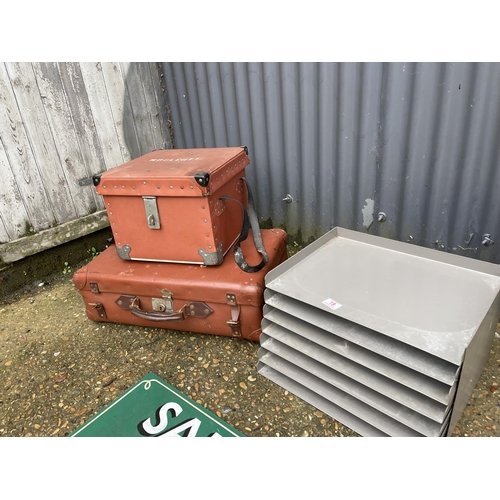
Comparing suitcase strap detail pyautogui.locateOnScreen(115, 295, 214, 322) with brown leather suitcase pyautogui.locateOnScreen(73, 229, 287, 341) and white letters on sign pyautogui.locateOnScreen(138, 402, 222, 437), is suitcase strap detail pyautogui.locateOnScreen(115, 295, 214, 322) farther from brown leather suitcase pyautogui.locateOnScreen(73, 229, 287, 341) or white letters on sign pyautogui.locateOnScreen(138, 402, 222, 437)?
white letters on sign pyautogui.locateOnScreen(138, 402, 222, 437)

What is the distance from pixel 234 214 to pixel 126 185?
59 cm

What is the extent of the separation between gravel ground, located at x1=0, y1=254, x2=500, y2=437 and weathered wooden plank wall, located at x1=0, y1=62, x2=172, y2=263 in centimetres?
69

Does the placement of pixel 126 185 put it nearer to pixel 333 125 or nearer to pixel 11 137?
pixel 11 137

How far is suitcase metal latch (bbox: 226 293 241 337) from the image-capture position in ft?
5.71

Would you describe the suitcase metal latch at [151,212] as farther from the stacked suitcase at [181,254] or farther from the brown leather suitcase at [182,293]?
the brown leather suitcase at [182,293]

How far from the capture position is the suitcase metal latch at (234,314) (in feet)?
5.71

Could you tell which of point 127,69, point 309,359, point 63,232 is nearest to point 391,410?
point 309,359

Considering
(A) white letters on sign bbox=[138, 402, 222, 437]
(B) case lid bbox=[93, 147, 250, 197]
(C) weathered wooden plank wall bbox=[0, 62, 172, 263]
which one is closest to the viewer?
(A) white letters on sign bbox=[138, 402, 222, 437]

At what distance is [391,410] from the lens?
1.28 m

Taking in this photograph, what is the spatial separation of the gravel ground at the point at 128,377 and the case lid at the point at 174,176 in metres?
0.76

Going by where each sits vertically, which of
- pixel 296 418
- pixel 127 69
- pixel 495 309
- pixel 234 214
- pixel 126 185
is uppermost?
pixel 127 69

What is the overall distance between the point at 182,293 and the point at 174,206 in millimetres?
424

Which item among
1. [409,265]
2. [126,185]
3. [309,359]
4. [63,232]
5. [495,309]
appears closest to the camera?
[495,309]

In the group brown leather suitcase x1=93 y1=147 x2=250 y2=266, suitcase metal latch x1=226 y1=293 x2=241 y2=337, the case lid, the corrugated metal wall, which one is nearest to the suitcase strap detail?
suitcase metal latch x1=226 y1=293 x2=241 y2=337
